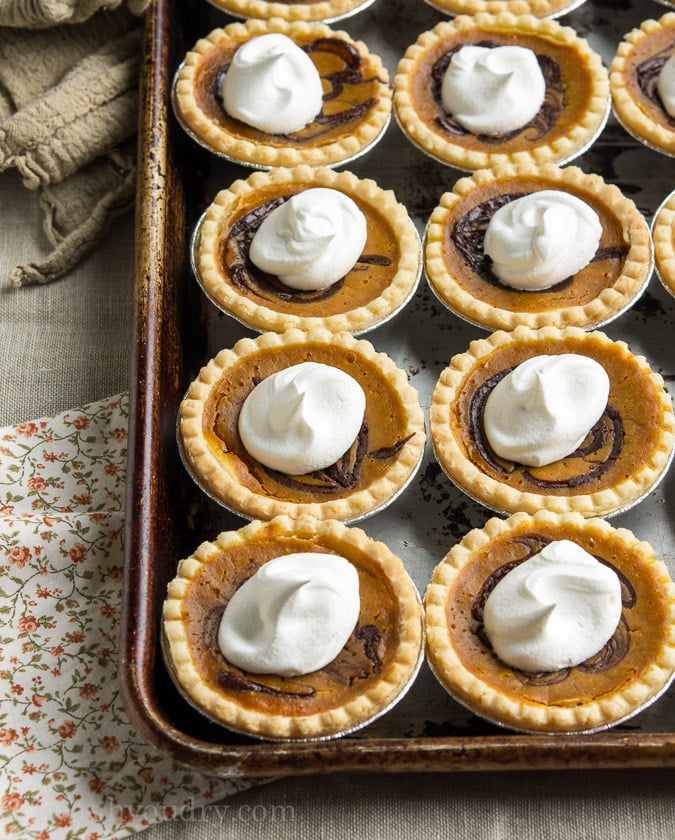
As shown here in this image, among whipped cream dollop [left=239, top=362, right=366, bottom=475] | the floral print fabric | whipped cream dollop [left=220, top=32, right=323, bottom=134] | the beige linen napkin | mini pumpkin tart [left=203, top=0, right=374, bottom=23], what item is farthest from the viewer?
mini pumpkin tart [left=203, top=0, right=374, bottom=23]

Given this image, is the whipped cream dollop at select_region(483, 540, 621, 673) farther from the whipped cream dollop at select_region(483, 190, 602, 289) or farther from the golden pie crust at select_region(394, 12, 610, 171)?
the golden pie crust at select_region(394, 12, 610, 171)

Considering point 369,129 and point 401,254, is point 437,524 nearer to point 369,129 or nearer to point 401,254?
point 401,254

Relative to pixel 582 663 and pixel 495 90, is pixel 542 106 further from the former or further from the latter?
pixel 582 663

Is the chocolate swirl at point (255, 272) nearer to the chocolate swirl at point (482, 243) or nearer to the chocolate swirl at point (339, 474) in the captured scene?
the chocolate swirl at point (482, 243)

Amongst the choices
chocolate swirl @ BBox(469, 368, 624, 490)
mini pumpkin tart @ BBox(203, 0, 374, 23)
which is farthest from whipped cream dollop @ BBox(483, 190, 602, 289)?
mini pumpkin tart @ BBox(203, 0, 374, 23)

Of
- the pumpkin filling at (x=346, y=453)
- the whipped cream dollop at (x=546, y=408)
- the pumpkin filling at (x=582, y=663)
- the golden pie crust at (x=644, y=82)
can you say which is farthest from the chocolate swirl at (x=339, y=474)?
the golden pie crust at (x=644, y=82)

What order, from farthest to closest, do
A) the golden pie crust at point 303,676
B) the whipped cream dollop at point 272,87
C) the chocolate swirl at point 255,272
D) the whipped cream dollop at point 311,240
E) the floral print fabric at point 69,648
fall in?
1. the whipped cream dollop at point 272,87
2. the chocolate swirl at point 255,272
3. the whipped cream dollop at point 311,240
4. the floral print fabric at point 69,648
5. the golden pie crust at point 303,676
